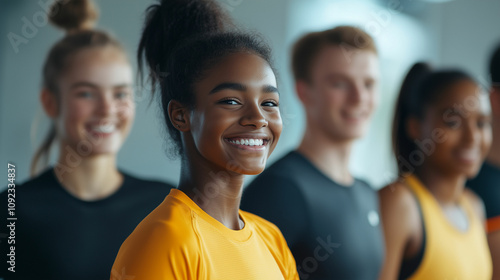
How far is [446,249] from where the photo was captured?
96cm

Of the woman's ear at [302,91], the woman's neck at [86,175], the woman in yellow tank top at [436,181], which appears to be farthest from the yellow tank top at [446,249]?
the woman's neck at [86,175]

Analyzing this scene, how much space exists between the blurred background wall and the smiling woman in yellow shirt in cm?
9

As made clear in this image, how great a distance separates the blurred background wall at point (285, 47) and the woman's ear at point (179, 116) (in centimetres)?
9

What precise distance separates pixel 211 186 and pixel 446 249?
0.59 meters

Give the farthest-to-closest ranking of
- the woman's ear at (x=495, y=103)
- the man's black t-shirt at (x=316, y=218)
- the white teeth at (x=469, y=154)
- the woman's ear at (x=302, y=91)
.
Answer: the woman's ear at (x=495, y=103)
the white teeth at (x=469, y=154)
the woman's ear at (x=302, y=91)
the man's black t-shirt at (x=316, y=218)

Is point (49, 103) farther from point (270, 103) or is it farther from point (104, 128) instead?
point (270, 103)

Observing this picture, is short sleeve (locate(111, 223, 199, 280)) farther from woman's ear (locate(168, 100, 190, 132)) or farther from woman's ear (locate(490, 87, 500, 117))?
woman's ear (locate(490, 87, 500, 117))

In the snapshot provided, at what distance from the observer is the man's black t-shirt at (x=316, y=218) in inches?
30.0

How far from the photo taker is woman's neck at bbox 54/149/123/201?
709 millimetres

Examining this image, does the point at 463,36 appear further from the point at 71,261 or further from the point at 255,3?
the point at 71,261

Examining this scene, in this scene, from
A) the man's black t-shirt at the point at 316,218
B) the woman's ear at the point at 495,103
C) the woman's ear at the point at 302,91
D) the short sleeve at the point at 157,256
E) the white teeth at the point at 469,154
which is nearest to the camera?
the short sleeve at the point at 157,256

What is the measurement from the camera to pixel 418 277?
94 centimetres

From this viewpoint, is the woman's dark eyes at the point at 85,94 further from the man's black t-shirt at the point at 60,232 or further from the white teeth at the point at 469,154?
the white teeth at the point at 469,154

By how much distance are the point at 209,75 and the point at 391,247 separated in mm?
554
